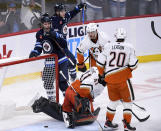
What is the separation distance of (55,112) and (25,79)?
1.71 ft

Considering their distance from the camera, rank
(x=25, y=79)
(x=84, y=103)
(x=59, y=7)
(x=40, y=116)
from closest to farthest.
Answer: (x=84, y=103) → (x=25, y=79) → (x=40, y=116) → (x=59, y=7)

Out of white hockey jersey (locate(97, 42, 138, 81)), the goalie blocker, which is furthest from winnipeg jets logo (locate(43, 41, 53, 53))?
white hockey jersey (locate(97, 42, 138, 81))

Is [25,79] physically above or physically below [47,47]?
below

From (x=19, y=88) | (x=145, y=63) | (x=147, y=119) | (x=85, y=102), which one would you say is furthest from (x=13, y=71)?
(x=145, y=63)

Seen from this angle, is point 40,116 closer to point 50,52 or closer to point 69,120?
point 69,120

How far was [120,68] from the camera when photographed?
178 inches

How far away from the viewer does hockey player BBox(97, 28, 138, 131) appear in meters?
4.47

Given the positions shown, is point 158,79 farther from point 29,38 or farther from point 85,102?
point 85,102

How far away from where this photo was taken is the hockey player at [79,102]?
15.7ft

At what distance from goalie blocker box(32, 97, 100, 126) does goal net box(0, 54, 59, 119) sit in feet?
0.60

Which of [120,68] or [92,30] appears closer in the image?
[120,68]

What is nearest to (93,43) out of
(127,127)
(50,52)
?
(50,52)

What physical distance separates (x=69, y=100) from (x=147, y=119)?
0.94m

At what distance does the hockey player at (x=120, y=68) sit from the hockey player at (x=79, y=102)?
189 millimetres
